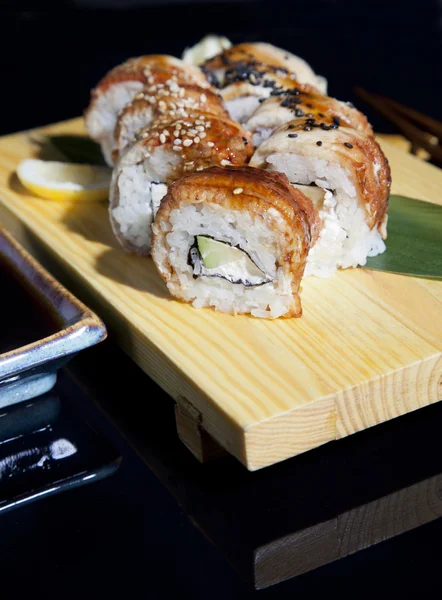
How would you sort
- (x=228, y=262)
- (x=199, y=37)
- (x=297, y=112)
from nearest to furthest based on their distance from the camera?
(x=228, y=262), (x=297, y=112), (x=199, y=37)

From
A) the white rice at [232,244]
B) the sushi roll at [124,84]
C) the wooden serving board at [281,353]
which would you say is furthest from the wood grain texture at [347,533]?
the sushi roll at [124,84]

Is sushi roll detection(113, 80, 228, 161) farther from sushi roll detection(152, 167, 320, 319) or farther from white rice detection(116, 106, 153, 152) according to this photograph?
sushi roll detection(152, 167, 320, 319)

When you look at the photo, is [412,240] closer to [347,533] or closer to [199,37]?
[347,533]

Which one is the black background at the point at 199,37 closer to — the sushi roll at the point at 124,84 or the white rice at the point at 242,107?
the sushi roll at the point at 124,84

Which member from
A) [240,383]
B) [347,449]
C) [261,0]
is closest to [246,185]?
[240,383]

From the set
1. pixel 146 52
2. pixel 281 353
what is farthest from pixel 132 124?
pixel 146 52

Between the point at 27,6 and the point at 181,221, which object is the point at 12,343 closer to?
the point at 181,221

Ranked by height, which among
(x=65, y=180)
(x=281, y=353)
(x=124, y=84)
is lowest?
(x=281, y=353)
